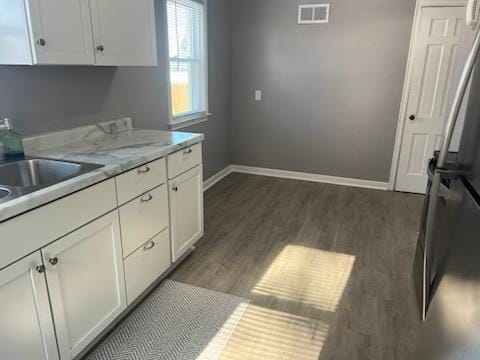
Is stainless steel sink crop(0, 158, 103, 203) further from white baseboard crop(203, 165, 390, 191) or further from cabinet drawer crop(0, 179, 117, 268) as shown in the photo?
white baseboard crop(203, 165, 390, 191)

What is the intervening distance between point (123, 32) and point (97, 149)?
74cm

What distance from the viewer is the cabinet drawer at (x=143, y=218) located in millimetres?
1944

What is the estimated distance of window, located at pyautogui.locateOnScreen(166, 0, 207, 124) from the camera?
11.2 feet

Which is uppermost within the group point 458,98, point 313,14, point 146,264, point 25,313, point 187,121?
point 313,14

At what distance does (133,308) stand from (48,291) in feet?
2.63

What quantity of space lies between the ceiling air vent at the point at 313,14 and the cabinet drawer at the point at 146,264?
3.23 metres

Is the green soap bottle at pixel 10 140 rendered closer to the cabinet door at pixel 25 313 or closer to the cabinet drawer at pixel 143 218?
the cabinet drawer at pixel 143 218

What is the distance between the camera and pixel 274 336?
6.55 feet

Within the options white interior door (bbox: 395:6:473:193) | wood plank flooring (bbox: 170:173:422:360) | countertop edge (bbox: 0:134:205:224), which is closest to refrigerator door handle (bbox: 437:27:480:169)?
wood plank flooring (bbox: 170:173:422:360)

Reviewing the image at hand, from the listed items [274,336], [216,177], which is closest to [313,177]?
[216,177]

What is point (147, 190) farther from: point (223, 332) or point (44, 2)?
point (44, 2)

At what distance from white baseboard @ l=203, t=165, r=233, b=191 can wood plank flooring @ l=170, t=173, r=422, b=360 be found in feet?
0.43

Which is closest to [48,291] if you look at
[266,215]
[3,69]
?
[3,69]

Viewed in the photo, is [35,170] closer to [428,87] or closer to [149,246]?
[149,246]
